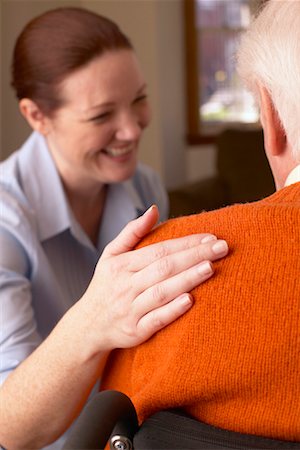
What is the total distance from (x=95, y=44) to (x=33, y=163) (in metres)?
0.31

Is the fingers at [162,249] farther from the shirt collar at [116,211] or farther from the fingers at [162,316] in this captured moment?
the shirt collar at [116,211]

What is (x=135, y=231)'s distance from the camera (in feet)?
3.33

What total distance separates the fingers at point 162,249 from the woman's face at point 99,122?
2.96 ft

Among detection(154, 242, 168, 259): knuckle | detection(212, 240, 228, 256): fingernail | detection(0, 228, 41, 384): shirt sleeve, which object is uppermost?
detection(212, 240, 228, 256): fingernail

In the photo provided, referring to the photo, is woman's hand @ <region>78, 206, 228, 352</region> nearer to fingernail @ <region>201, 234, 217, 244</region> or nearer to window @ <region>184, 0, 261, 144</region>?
fingernail @ <region>201, 234, 217, 244</region>

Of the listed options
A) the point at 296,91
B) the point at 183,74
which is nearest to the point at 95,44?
the point at 296,91

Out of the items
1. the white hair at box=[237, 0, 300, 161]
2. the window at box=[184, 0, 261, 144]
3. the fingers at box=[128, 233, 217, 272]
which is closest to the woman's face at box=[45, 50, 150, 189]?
the white hair at box=[237, 0, 300, 161]

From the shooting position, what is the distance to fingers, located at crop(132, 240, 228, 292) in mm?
903

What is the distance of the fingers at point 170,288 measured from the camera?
2.97ft

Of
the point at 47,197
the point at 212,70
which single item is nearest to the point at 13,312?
the point at 47,197

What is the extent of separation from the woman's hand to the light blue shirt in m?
0.38

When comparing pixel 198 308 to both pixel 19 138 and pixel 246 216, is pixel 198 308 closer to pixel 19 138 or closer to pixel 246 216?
pixel 246 216

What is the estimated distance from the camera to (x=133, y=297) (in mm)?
1029

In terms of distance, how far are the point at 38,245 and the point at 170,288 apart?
0.75 metres
